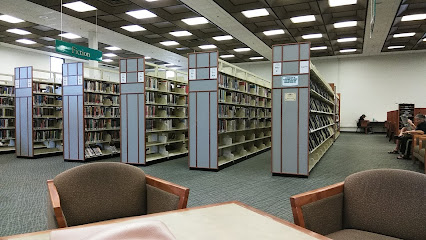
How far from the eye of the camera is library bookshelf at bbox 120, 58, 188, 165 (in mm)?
7297

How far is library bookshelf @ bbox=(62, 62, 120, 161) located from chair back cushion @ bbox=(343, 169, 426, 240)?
736 cm

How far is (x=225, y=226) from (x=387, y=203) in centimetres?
116

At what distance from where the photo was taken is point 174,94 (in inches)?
359

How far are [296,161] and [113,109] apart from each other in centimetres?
589

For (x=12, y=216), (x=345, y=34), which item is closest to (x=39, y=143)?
(x=12, y=216)

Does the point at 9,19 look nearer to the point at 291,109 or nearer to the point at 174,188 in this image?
the point at 291,109

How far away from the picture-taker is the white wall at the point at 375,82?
16031 mm

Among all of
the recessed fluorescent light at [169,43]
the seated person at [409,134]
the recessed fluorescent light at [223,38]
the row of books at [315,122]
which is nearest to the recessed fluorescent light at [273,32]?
the recessed fluorescent light at [223,38]

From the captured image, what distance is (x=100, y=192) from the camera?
200 centimetres

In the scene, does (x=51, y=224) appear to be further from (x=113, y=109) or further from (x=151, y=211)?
(x=113, y=109)

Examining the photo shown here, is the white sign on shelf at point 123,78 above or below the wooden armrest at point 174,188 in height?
above

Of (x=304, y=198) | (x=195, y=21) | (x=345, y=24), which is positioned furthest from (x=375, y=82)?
(x=304, y=198)

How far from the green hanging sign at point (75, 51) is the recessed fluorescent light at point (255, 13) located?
450cm

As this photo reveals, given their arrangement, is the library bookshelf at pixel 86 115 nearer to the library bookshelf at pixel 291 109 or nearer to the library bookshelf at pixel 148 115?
the library bookshelf at pixel 148 115
